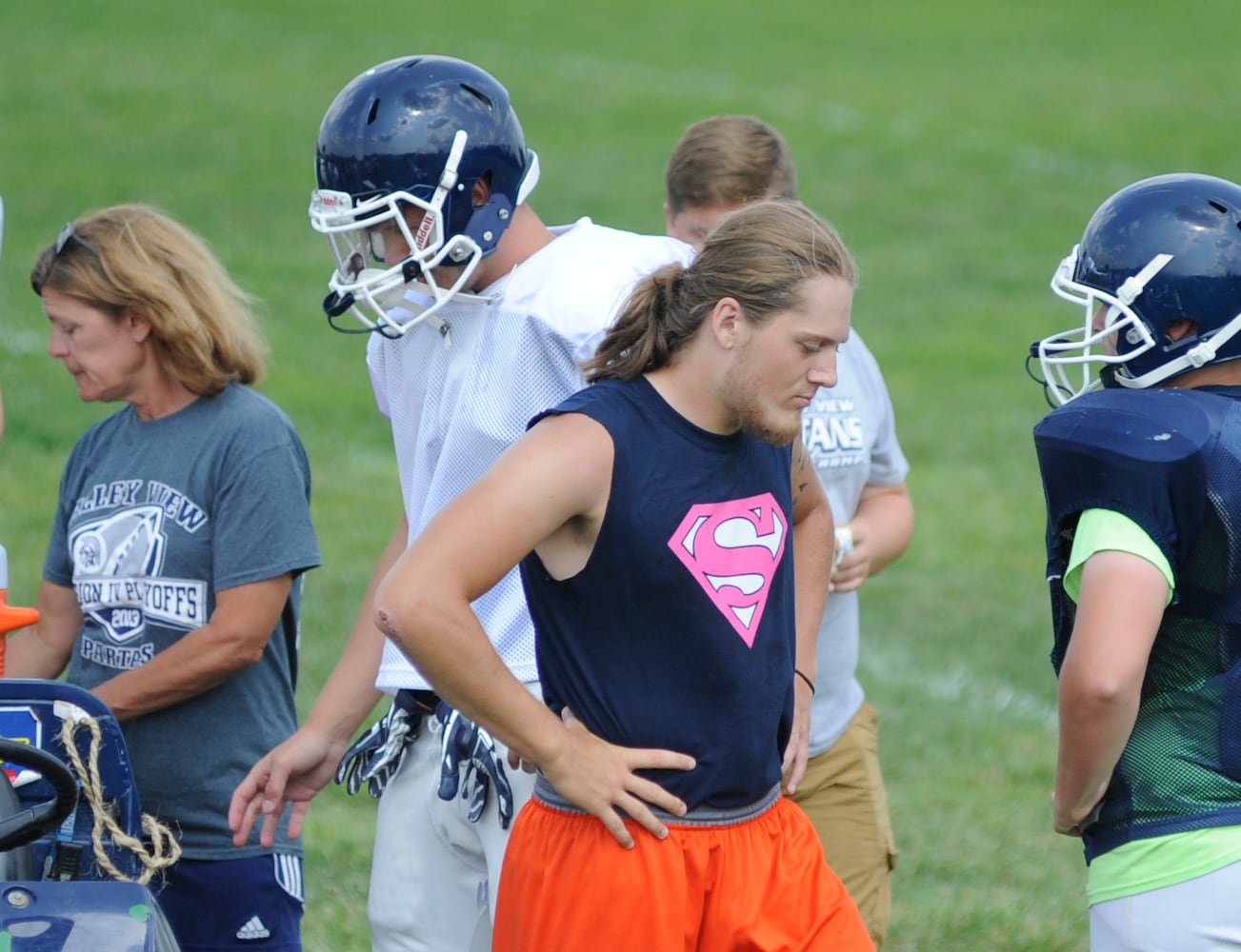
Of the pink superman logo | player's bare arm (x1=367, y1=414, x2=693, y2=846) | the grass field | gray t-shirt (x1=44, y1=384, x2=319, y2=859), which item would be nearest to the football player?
the pink superman logo

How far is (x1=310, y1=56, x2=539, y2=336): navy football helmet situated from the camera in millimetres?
3453

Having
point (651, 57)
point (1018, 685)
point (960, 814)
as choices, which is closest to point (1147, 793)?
point (960, 814)

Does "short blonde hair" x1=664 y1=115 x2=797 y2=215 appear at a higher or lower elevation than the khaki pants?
higher

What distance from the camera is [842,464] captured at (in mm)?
4508

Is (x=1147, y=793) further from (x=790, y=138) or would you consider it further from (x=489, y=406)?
(x=790, y=138)

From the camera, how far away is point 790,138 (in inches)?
813

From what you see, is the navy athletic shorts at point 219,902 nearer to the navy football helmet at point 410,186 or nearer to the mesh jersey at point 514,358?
the mesh jersey at point 514,358

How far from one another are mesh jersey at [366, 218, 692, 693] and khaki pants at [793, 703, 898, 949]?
1185 millimetres

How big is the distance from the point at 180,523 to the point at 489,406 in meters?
0.94

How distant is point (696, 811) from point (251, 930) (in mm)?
1483

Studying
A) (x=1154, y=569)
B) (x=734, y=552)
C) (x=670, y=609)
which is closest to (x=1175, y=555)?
(x=1154, y=569)

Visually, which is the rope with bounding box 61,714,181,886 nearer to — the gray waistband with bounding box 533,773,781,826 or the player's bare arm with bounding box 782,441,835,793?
the gray waistband with bounding box 533,773,781,826

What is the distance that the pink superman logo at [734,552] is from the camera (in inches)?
119

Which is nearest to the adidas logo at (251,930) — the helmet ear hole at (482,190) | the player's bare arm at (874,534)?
the player's bare arm at (874,534)
